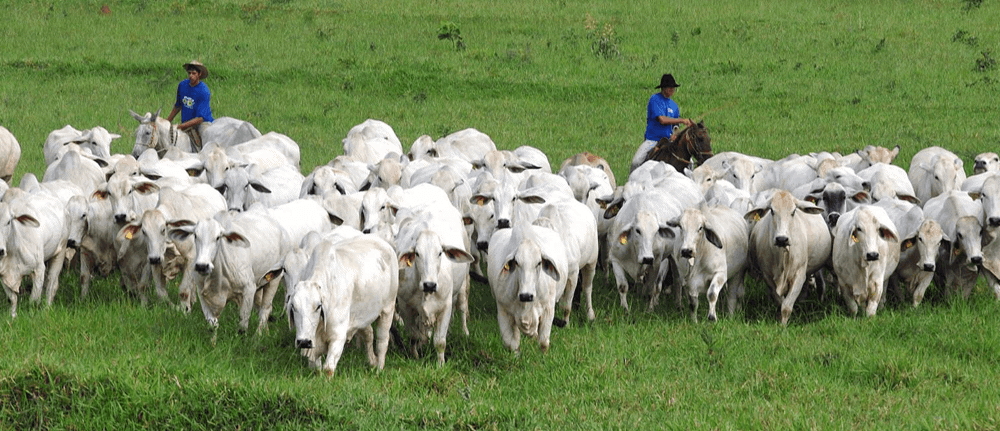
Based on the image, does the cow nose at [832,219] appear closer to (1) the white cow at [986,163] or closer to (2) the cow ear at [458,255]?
(1) the white cow at [986,163]

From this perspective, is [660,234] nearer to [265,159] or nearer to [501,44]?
[265,159]

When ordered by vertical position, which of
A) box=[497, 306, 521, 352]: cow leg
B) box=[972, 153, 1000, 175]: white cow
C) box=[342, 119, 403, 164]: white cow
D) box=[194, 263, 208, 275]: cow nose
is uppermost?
box=[972, 153, 1000, 175]: white cow

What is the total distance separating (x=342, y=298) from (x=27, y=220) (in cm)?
355

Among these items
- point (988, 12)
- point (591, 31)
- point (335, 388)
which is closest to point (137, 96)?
point (591, 31)

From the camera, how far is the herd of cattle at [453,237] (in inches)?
353

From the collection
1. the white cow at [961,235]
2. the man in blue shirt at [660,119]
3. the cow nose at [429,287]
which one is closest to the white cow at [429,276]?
the cow nose at [429,287]

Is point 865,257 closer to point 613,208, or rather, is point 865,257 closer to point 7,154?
point 613,208

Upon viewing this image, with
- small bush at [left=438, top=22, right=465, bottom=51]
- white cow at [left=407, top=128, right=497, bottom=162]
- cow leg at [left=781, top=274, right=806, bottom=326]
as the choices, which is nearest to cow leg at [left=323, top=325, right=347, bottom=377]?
cow leg at [left=781, top=274, right=806, bottom=326]

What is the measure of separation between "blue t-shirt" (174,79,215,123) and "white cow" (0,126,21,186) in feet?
7.30

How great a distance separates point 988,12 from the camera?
30719mm

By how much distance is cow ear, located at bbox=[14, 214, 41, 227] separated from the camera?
998cm

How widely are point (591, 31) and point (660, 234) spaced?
689 inches

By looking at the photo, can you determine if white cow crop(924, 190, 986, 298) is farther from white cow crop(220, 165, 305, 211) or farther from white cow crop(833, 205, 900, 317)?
white cow crop(220, 165, 305, 211)

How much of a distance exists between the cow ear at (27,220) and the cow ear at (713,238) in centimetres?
589
